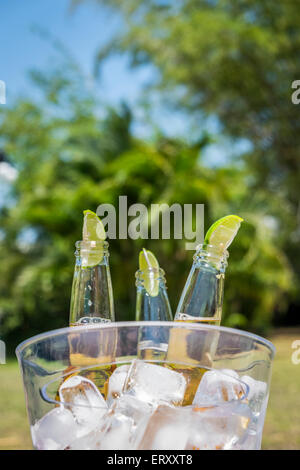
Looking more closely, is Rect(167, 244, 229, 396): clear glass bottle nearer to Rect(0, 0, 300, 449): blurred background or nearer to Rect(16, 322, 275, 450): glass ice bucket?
Rect(16, 322, 275, 450): glass ice bucket

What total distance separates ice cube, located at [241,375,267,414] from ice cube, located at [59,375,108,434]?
0.14 meters

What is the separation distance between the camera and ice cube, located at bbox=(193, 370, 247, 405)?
45 cm

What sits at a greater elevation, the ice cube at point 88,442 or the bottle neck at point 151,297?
the bottle neck at point 151,297

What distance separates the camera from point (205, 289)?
Answer: 0.53 metres

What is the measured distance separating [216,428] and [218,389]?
52 mm

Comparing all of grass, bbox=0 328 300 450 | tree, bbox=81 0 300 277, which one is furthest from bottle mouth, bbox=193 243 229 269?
tree, bbox=81 0 300 277

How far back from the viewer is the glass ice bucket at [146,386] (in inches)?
15.9

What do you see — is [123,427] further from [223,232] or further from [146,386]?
[223,232]

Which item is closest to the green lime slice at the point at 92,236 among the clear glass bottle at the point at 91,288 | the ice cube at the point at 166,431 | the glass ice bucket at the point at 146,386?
the clear glass bottle at the point at 91,288

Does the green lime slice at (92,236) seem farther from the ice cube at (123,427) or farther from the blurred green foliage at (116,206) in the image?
the blurred green foliage at (116,206)

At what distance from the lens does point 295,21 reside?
28.3ft

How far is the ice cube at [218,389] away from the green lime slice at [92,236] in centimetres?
19
